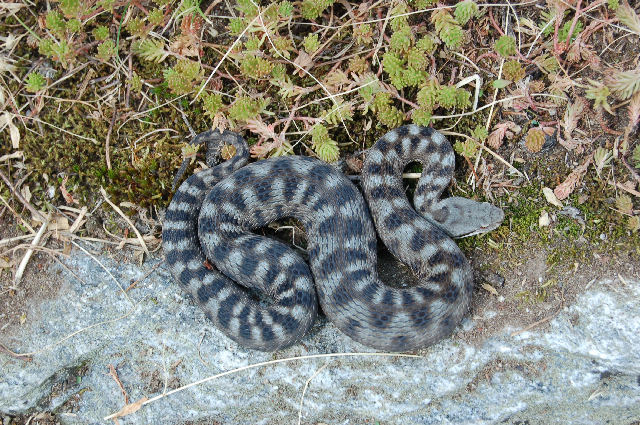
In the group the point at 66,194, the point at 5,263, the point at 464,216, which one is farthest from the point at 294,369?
the point at 5,263

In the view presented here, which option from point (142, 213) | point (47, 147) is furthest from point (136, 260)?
point (47, 147)

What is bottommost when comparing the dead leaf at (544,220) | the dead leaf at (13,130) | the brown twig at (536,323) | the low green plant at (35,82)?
the brown twig at (536,323)

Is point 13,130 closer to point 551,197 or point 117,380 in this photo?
point 117,380

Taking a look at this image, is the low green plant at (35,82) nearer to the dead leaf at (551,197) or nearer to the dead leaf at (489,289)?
the dead leaf at (489,289)

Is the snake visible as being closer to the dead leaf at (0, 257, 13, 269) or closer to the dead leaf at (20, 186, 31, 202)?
the dead leaf at (20, 186, 31, 202)

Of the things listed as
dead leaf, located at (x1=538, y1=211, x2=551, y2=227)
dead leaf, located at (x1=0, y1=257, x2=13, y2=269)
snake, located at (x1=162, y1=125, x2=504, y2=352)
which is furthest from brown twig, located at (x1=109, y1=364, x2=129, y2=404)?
dead leaf, located at (x1=538, y1=211, x2=551, y2=227)

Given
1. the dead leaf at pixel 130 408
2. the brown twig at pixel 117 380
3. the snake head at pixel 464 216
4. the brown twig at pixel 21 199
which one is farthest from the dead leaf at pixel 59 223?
the snake head at pixel 464 216
